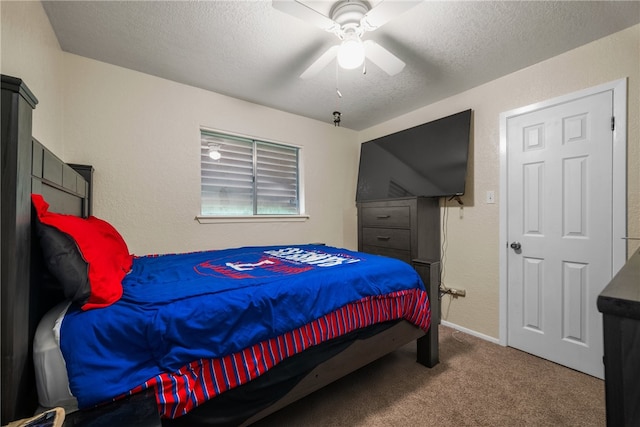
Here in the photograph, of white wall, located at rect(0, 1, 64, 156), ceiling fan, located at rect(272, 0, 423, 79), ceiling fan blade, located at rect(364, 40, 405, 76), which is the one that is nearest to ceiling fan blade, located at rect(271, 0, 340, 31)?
ceiling fan, located at rect(272, 0, 423, 79)

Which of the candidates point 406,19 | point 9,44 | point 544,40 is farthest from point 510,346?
point 9,44

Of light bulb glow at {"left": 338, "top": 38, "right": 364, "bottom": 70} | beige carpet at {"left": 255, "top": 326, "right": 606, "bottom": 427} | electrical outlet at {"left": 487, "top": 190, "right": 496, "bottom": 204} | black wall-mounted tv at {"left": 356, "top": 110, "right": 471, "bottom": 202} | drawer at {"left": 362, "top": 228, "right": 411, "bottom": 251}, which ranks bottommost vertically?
beige carpet at {"left": 255, "top": 326, "right": 606, "bottom": 427}

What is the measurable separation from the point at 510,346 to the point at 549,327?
373 millimetres

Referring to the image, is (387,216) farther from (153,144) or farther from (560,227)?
(153,144)

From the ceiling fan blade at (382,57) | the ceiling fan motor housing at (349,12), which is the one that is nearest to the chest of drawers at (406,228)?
the ceiling fan blade at (382,57)

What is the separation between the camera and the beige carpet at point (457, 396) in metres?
1.41

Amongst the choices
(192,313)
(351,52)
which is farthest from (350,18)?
(192,313)

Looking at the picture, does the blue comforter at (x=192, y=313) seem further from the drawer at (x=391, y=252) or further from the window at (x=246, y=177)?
the window at (x=246, y=177)

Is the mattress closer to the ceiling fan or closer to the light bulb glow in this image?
the ceiling fan

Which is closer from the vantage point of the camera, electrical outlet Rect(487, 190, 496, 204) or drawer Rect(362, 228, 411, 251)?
electrical outlet Rect(487, 190, 496, 204)

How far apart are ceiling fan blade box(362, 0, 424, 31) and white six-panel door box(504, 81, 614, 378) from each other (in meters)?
1.60

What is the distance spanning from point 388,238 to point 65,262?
2660 millimetres

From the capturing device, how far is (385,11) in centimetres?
134

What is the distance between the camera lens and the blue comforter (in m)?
0.85
